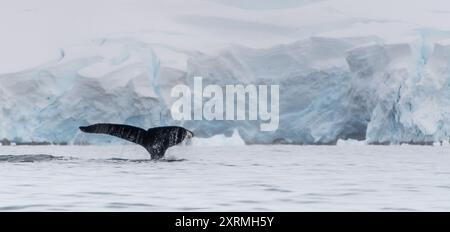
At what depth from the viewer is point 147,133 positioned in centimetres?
2138

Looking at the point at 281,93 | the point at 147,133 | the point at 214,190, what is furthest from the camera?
the point at 281,93

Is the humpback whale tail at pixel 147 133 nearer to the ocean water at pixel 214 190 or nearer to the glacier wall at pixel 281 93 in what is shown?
the ocean water at pixel 214 190

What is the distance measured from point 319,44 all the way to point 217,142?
2520cm

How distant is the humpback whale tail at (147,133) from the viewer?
2053 centimetres

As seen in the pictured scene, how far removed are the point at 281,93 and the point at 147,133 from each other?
52.4 metres

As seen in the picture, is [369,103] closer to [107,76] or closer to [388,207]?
[107,76]

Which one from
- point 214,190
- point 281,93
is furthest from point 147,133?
point 281,93

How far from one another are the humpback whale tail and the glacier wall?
3935 cm

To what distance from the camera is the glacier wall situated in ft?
197

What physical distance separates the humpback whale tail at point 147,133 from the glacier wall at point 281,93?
39353 mm

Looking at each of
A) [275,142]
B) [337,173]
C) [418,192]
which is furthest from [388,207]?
[275,142]

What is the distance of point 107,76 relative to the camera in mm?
76375

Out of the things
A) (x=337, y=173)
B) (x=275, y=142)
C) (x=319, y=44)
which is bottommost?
(x=275, y=142)

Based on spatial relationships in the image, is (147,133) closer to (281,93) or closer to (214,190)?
(214,190)
